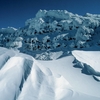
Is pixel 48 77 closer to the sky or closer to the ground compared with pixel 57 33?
closer to the ground

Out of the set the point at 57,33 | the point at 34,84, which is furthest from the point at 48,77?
the point at 57,33

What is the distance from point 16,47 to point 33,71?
2892 centimetres

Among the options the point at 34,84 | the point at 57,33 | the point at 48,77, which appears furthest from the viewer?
the point at 57,33

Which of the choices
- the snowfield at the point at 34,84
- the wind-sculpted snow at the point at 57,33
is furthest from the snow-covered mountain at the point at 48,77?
the wind-sculpted snow at the point at 57,33

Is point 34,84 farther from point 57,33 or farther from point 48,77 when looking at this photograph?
point 57,33

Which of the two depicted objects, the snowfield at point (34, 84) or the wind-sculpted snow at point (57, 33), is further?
the wind-sculpted snow at point (57, 33)

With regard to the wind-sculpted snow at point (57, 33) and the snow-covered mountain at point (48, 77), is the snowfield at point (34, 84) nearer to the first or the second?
the snow-covered mountain at point (48, 77)

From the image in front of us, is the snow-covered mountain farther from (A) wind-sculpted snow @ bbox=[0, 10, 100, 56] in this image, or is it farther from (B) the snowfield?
(A) wind-sculpted snow @ bbox=[0, 10, 100, 56]

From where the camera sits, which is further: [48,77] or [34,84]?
[48,77]

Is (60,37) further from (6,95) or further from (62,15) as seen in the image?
(6,95)

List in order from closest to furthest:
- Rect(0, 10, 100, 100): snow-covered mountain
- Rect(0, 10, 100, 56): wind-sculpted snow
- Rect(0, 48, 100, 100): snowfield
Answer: Rect(0, 48, 100, 100): snowfield
Rect(0, 10, 100, 100): snow-covered mountain
Rect(0, 10, 100, 56): wind-sculpted snow

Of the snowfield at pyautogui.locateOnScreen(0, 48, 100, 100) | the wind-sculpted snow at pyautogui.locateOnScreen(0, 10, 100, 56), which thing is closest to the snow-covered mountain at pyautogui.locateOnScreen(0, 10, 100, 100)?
the snowfield at pyautogui.locateOnScreen(0, 48, 100, 100)

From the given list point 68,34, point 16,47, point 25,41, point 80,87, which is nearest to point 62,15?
point 68,34

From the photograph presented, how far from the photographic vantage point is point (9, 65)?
3914 mm
